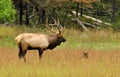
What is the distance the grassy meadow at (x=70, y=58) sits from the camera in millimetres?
10162

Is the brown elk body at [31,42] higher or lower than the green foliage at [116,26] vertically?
higher

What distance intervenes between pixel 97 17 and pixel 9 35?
18.0 meters

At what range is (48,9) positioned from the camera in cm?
3853

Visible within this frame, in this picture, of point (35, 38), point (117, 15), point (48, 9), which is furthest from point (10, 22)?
point (35, 38)

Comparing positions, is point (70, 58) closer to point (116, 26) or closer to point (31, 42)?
point (31, 42)

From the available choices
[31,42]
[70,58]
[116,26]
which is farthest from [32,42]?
[116,26]

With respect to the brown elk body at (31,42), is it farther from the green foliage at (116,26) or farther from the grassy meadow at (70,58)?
the green foliage at (116,26)

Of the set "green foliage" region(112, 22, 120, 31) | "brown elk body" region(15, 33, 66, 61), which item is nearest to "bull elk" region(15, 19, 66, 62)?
"brown elk body" region(15, 33, 66, 61)

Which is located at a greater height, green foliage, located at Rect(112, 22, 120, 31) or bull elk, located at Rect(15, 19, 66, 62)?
bull elk, located at Rect(15, 19, 66, 62)

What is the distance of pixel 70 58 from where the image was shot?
15.6 m

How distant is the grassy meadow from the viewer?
10.2 metres

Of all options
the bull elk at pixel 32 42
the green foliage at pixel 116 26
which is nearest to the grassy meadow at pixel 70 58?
the bull elk at pixel 32 42

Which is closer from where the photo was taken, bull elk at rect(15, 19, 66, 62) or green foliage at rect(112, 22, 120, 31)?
bull elk at rect(15, 19, 66, 62)

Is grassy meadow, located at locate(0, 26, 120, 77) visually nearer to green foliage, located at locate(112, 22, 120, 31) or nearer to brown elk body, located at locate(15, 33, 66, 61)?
brown elk body, located at locate(15, 33, 66, 61)
